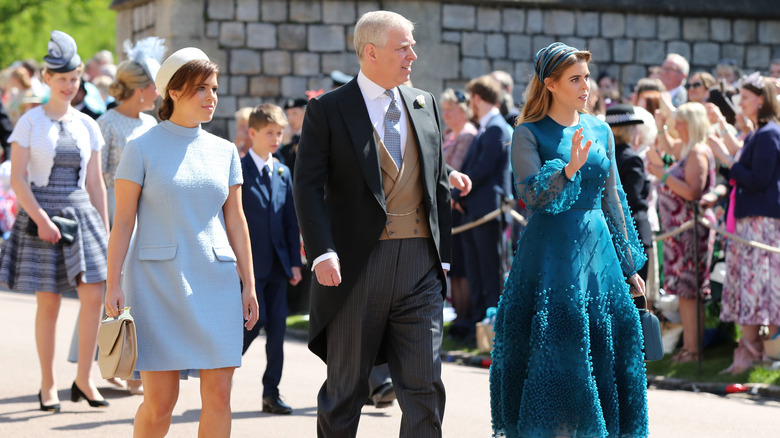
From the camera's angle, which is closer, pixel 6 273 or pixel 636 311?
pixel 636 311

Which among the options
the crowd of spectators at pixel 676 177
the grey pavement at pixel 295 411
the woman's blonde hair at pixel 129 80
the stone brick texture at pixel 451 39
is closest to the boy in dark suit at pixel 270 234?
the grey pavement at pixel 295 411

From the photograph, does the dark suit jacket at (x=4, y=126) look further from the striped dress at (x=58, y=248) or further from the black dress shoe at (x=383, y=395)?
the black dress shoe at (x=383, y=395)

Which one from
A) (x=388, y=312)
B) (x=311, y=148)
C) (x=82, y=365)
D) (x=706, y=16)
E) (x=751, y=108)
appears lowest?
(x=82, y=365)

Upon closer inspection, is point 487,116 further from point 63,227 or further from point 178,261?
point 178,261

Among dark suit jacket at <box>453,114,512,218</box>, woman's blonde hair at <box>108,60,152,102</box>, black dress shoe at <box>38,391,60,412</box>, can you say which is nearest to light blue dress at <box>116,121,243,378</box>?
black dress shoe at <box>38,391,60,412</box>

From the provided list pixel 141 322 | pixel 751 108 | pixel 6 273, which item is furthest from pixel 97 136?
pixel 751 108

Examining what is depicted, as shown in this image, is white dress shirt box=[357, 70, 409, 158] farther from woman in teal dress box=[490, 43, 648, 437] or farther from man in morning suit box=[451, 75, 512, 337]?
man in morning suit box=[451, 75, 512, 337]

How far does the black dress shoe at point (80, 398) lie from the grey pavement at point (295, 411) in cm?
5

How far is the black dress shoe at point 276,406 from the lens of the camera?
7.21m

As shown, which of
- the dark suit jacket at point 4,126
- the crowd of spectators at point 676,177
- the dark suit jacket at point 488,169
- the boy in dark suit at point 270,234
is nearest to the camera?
the boy in dark suit at point 270,234

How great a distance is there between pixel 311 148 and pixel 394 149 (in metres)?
0.34

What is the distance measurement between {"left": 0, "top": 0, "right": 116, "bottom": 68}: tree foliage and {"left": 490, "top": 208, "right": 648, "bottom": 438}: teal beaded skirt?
34.6m

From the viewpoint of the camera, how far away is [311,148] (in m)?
4.98

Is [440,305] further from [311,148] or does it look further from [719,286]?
[719,286]
